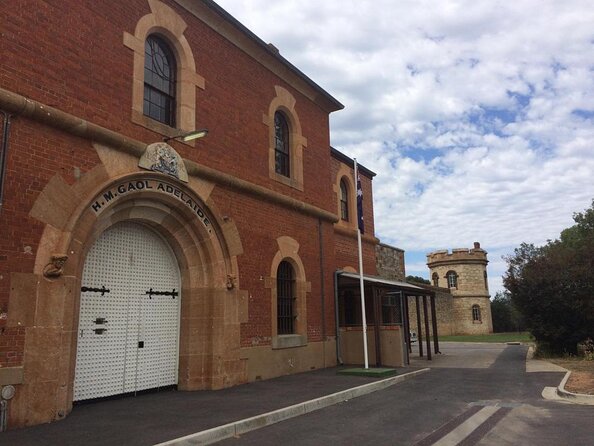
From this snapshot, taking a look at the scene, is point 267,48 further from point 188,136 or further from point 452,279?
point 452,279

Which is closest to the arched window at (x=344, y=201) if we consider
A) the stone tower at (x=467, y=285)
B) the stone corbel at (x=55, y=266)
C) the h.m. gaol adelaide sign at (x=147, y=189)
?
the h.m. gaol adelaide sign at (x=147, y=189)

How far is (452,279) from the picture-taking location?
166ft

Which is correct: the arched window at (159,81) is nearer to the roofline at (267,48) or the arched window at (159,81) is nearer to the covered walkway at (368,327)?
the roofline at (267,48)

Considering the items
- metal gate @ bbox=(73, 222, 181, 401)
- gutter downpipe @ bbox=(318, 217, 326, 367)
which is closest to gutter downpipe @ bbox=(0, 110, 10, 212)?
metal gate @ bbox=(73, 222, 181, 401)

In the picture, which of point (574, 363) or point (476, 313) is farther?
point (476, 313)

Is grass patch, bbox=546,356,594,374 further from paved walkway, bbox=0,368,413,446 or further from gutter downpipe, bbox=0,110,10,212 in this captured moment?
gutter downpipe, bbox=0,110,10,212

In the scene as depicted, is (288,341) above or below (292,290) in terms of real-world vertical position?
below

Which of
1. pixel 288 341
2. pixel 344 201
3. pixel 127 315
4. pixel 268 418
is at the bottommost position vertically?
pixel 268 418

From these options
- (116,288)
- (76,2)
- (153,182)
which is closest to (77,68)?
(76,2)

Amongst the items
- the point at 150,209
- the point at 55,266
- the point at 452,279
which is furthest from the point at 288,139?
the point at 452,279

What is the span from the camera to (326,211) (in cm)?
1599

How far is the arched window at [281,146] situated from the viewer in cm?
1452

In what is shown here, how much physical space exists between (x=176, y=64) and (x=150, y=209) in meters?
3.38

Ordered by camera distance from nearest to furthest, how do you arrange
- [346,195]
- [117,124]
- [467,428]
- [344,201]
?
[467,428], [117,124], [344,201], [346,195]
